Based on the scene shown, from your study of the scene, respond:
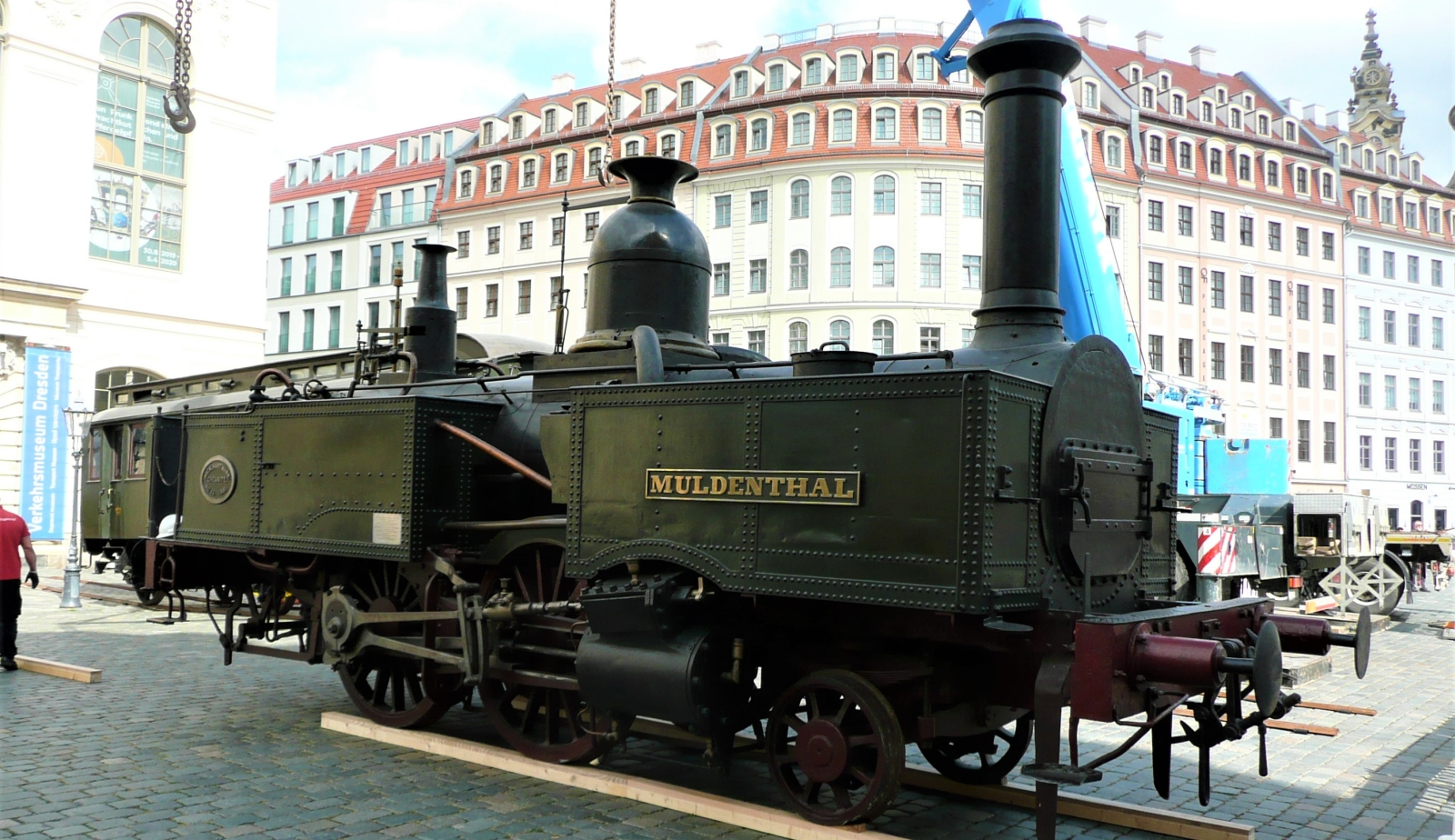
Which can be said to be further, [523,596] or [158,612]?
[158,612]

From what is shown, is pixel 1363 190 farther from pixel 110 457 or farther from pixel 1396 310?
pixel 110 457

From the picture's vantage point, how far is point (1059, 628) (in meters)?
5.25

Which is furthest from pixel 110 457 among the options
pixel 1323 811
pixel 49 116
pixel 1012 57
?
pixel 49 116

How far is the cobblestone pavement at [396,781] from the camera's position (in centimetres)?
569

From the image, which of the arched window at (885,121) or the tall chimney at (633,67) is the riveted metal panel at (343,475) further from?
the tall chimney at (633,67)

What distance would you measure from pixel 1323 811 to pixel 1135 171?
36620mm

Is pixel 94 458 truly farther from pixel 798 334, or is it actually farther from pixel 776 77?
pixel 776 77

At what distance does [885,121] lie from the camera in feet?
118

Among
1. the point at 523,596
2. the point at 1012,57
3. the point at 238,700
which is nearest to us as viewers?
the point at 1012,57

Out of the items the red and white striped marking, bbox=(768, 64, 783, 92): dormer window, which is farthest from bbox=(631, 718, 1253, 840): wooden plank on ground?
bbox=(768, 64, 783, 92): dormer window

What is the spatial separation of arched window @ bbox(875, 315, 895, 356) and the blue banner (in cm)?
2205

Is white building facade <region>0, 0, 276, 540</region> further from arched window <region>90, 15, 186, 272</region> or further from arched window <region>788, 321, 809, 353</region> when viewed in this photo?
arched window <region>788, 321, 809, 353</region>

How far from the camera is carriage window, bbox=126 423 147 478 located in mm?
10424

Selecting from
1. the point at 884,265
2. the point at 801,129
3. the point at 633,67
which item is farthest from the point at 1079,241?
the point at 633,67
